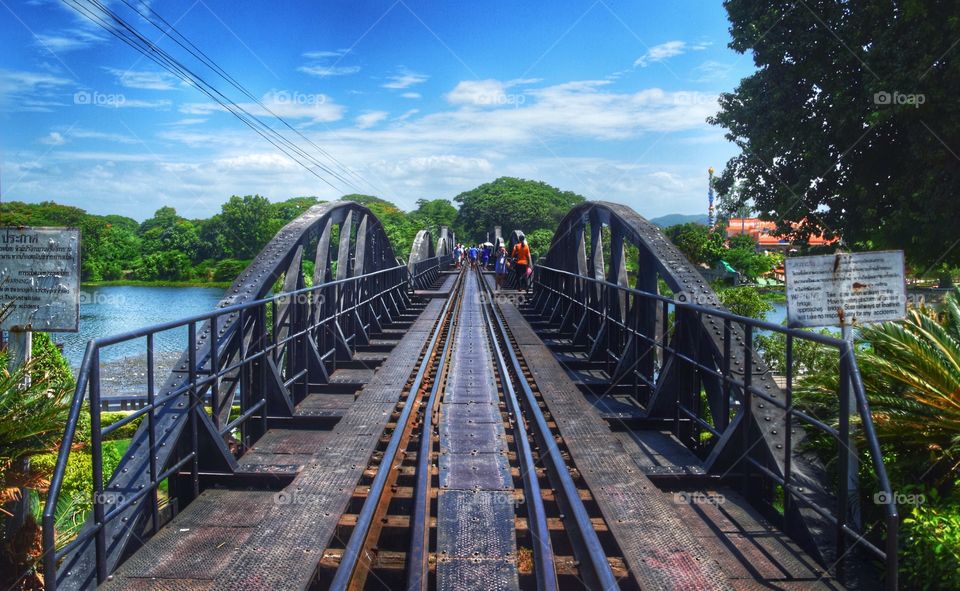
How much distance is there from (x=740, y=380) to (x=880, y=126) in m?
14.7

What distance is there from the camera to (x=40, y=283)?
4.43 m

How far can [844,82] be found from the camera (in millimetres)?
16703

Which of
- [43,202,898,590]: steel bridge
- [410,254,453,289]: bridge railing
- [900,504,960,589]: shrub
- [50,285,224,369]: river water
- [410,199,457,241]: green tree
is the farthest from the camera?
[410,199,457,241]: green tree

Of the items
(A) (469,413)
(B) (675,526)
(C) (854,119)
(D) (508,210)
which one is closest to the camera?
(B) (675,526)

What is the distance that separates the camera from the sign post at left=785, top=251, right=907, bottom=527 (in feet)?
14.6

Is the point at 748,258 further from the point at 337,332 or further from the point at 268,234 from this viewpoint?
the point at 337,332

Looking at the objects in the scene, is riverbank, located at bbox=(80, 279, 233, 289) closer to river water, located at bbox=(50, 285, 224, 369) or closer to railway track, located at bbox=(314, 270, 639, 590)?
river water, located at bbox=(50, 285, 224, 369)

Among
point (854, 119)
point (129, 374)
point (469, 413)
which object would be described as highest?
point (854, 119)

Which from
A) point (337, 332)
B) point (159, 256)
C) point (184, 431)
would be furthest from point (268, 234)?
point (184, 431)

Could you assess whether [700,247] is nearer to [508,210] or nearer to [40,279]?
[40,279]

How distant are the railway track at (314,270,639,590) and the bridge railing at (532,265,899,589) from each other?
1.13 m

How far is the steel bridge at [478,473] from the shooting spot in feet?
11.7

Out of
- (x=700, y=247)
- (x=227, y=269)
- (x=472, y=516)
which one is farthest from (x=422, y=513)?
(x=227, y=269)

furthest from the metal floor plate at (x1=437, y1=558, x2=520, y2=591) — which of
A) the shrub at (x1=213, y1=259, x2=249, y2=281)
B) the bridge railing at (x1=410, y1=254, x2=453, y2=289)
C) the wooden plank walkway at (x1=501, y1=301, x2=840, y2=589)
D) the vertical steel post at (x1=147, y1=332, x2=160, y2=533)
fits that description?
the shrub at (x1=213, y1=259, x2=249, y2=281)
